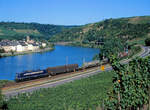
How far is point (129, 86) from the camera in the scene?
747 inches

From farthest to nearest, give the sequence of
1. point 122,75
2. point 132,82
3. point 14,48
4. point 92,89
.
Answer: point 14,48 < point 92,89 < point 132,82 < point 122,75

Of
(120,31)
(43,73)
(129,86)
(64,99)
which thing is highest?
(120,31)

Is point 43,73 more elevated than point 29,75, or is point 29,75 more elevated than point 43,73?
point 29,75

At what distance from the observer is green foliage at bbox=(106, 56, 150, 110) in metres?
18.4

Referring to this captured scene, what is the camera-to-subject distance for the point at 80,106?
21938mm

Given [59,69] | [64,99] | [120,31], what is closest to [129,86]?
[64,99]

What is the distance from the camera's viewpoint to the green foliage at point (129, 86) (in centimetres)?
1842

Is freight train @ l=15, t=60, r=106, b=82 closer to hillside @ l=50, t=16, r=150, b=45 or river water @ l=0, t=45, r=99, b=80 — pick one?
river water @ l=0, t=45, r=99, b=80

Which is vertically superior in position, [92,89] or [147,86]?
[147,86]

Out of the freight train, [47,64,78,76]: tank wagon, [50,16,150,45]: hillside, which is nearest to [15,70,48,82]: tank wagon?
the freight train

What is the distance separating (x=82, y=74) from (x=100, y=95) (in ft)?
60.6

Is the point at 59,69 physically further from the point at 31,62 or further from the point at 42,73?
the point at 31,62

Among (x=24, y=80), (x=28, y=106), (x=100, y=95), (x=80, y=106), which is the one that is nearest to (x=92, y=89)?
(x=100, y=95)

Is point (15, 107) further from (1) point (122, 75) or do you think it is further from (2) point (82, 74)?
(2) point (82, 74)
